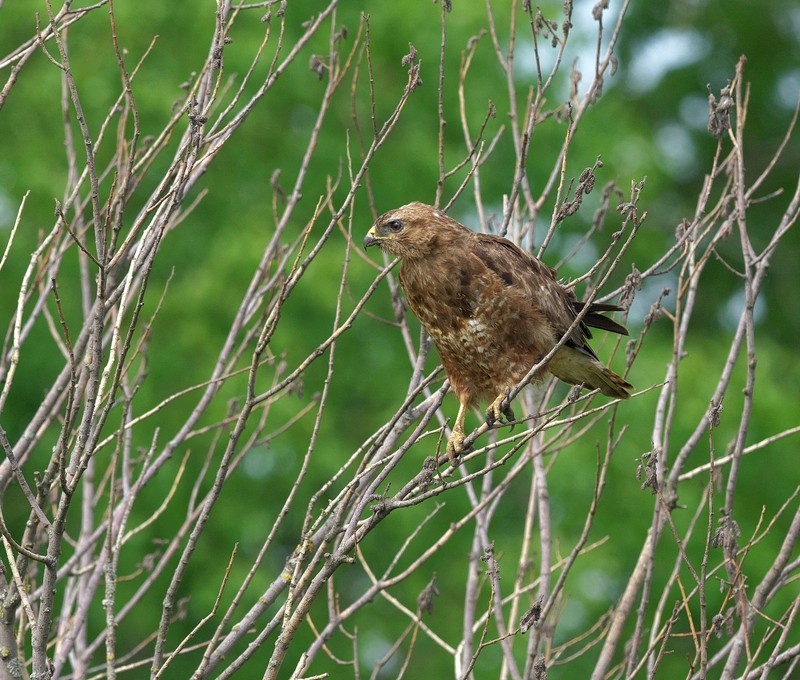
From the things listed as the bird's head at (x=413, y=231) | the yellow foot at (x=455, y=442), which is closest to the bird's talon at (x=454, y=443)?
the yellow foot at (x=455, y=442)

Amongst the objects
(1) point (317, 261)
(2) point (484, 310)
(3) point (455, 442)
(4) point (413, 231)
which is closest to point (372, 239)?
(4) point (413, 231)

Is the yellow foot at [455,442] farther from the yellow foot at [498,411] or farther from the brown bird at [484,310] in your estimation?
the yellow foot at [498,411]

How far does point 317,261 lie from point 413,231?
18.4ft

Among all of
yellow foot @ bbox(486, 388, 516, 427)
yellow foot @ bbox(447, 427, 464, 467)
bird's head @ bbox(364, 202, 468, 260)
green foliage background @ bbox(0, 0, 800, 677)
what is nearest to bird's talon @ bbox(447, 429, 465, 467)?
yellow foot @ bbox(447, 427, 464, 467)

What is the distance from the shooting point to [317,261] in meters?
9.91

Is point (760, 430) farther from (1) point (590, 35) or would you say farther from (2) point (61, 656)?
(2) point (61, 656)

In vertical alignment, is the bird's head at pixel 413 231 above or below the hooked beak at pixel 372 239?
above

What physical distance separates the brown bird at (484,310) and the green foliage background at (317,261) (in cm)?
524

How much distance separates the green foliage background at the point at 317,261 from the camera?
9867 millimetres

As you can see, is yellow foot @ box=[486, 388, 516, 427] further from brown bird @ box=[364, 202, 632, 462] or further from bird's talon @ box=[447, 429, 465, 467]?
bird's talon @ box=[447, 429, 465, 467]

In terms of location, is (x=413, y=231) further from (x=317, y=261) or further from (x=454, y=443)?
(x=317, y=261)

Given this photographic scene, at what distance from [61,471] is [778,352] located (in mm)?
10715

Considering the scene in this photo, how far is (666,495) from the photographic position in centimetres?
361

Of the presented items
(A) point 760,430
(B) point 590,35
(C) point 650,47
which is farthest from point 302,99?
(C) point 650,47
